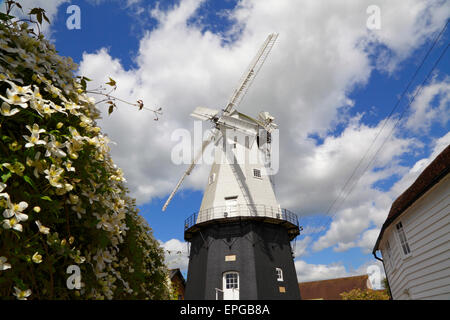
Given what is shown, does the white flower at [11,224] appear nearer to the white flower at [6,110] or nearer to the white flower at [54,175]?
the white flower at [54,175]

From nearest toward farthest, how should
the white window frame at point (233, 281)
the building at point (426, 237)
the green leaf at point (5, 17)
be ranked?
the green leaf at point (5, 17) < the building at point (426, 237) < the white window frame at point (233, 281)

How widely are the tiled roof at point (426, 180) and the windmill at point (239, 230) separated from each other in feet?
19.1

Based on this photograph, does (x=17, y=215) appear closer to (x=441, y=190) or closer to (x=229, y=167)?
(x=441, y=190)

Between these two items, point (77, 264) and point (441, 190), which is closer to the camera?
point (77, 264)

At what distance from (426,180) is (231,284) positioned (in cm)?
1161

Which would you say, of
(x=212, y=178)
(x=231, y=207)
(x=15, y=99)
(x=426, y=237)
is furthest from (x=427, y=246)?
(x=212, y=178)

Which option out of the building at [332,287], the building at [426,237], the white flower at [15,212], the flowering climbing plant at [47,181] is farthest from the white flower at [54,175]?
the building at [332,287]

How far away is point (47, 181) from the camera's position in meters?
1.53

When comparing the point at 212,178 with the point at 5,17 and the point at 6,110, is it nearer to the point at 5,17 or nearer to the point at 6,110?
the point at 5,17

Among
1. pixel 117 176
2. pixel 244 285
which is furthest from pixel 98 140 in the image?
pixel 244 285

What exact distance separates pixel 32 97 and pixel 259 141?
2187cm

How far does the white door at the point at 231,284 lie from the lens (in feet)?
50.9

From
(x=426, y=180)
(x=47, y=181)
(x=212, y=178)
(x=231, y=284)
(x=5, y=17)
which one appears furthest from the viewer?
(x=212, y=178)
